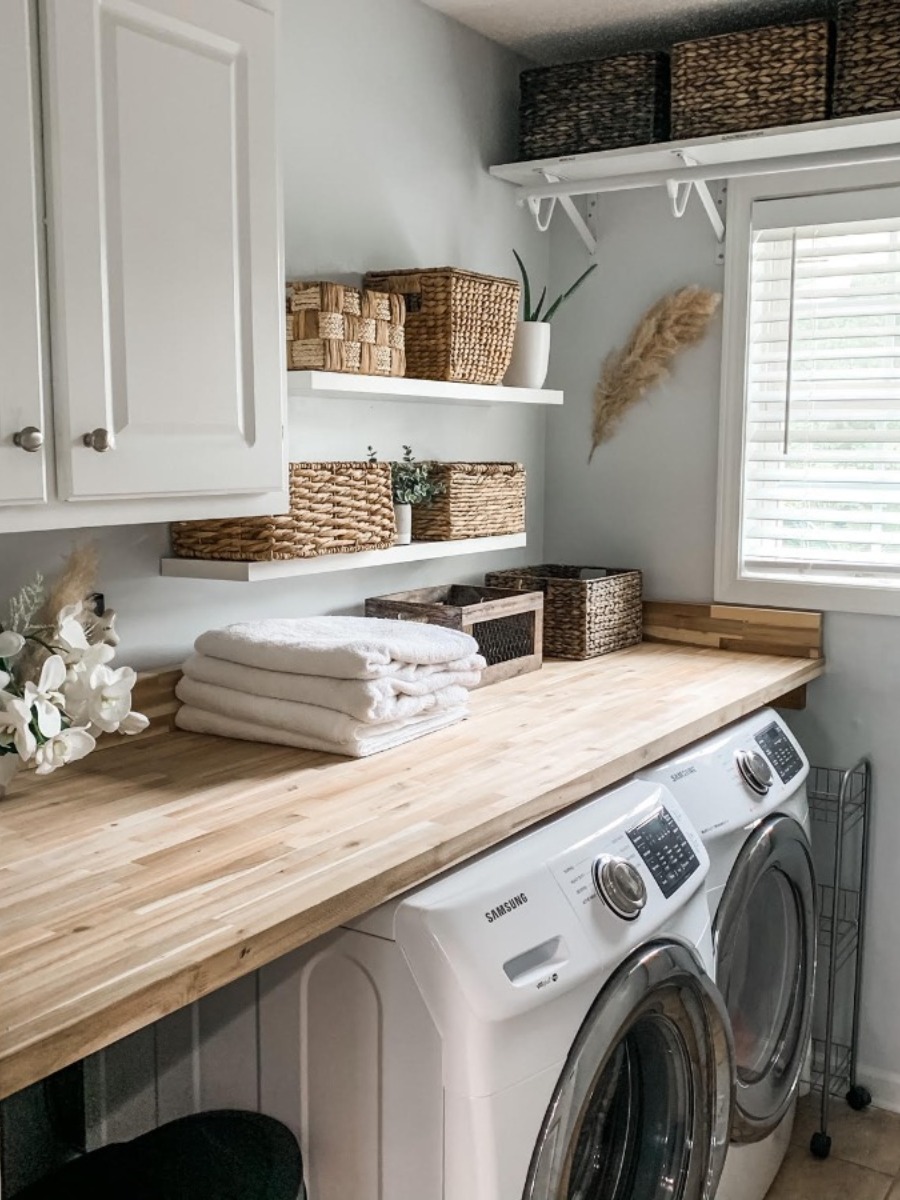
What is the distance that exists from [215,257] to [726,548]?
64.0 inches

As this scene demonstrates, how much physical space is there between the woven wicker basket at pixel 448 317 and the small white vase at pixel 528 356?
206mm

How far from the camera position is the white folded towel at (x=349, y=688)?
6.31 feet

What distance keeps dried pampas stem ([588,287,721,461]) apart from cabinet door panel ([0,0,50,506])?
179 cm

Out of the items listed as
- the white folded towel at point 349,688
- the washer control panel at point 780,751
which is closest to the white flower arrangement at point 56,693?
the white folded towel at point 349,688

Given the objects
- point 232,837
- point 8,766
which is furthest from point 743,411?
point 8,766

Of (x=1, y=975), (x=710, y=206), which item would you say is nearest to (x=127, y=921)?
(x=1, y=975)

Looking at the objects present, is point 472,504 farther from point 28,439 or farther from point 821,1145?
point 821,1145

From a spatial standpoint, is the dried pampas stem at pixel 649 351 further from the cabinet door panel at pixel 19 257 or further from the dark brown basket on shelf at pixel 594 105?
the cabinet door panel at pixel 19 257

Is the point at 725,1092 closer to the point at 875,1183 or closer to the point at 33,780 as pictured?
the point at 875,1183

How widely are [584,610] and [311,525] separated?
3.00 feet

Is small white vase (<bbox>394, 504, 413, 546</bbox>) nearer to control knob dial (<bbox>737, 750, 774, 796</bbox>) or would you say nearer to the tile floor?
control knob dial (<bbox>737, 750, 774, 796</bbox>)

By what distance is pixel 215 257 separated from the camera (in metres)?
1.69

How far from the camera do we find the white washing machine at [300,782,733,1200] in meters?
1.48

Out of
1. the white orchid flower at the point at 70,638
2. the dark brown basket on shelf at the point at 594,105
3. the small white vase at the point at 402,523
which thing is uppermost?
the dark brown basket on shelf at the point at 594,105
